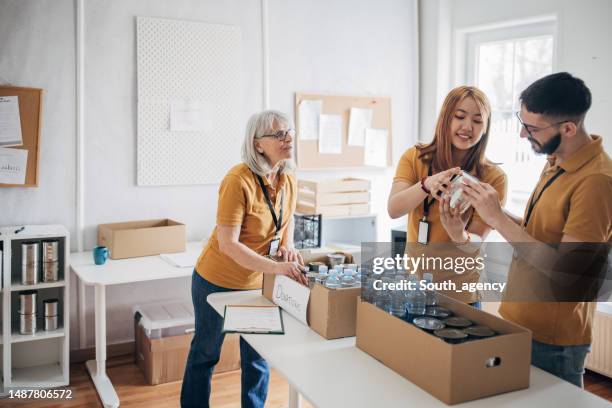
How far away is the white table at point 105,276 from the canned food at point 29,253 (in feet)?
0.67

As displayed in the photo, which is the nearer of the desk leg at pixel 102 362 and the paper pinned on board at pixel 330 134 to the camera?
the desk leg at pixel 102 362

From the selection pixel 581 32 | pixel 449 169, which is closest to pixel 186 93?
pixel 449 169

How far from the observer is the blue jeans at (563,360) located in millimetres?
1659

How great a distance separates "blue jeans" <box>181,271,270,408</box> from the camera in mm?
2443

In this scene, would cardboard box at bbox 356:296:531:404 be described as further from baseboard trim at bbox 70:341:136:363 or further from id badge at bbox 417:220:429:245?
baseboard trim at bbox 70:341:136:363

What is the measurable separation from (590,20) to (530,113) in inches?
88.0

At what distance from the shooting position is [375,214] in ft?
13.9

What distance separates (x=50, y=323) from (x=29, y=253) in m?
0.43

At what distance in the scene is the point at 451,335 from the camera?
155 cm

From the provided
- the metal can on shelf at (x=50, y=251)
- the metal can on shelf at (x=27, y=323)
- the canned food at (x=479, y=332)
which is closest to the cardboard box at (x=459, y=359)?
the canned food at (x=479, y=332)

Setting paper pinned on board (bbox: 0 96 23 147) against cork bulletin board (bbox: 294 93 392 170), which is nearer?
paper pinned on board (bbox: 0 96 23 147)

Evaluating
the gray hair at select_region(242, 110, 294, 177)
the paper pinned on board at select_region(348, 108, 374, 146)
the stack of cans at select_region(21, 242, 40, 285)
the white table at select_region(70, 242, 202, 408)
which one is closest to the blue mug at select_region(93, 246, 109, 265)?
the white table at select_region(70, 242, 202, 408)

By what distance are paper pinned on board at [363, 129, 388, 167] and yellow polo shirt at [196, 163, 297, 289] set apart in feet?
6.79

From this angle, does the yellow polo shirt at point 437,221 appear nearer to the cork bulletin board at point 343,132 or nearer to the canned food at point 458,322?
Result: the canned food at point 458,322
